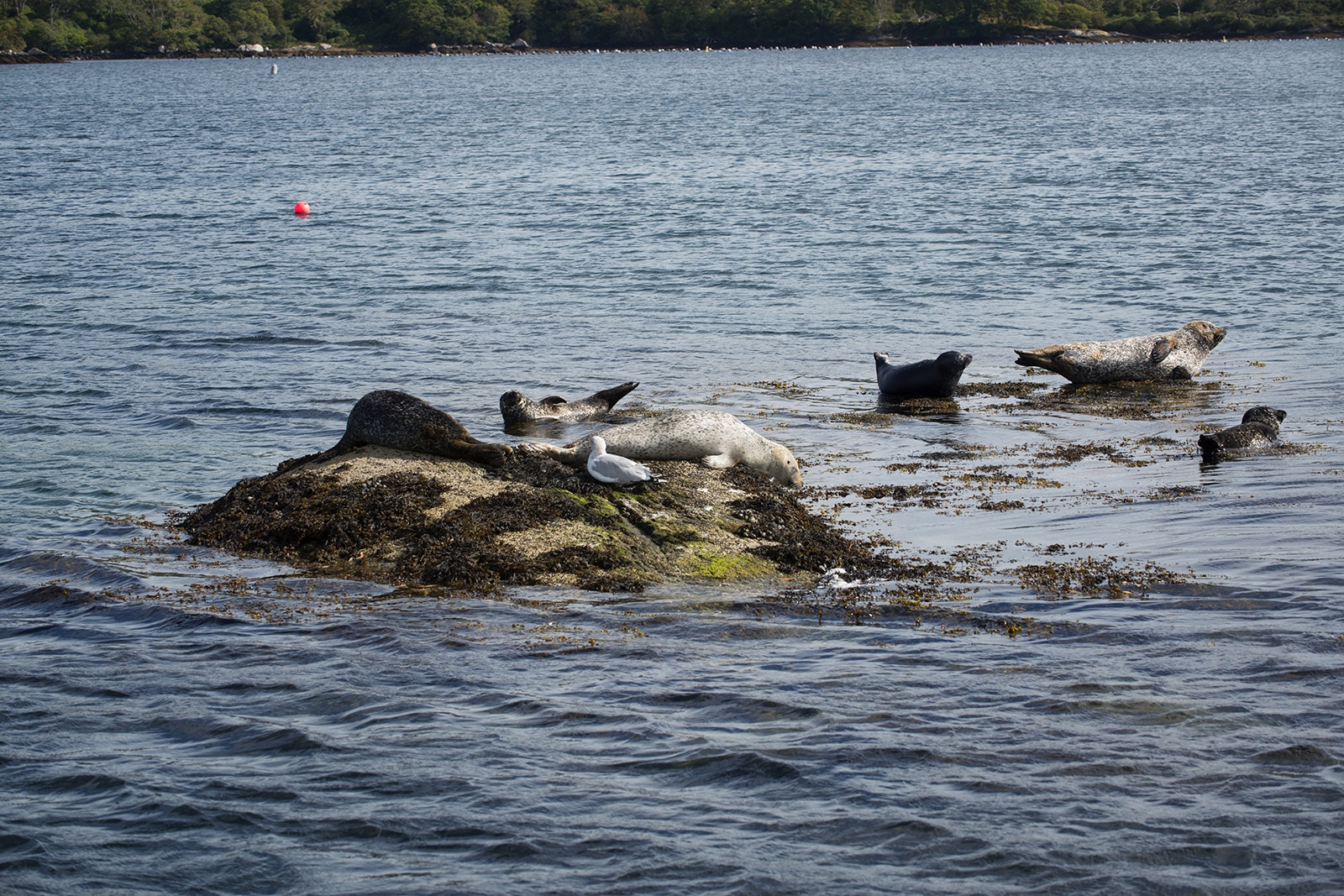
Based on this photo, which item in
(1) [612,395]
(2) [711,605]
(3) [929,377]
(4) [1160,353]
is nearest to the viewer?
(2) [711,605]

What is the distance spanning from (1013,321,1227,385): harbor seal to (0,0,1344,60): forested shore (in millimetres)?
155825

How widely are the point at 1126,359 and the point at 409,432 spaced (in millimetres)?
8983

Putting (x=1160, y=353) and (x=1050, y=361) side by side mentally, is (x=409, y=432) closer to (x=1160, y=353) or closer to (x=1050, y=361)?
(x=1050, y=361)

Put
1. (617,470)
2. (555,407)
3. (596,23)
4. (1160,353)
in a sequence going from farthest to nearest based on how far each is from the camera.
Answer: (596,23)
(1160,353)
(555,407)
(617,470)

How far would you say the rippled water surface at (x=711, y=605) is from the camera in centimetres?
429

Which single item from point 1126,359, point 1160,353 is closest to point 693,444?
point 1126,359

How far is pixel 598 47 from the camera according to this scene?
175 m

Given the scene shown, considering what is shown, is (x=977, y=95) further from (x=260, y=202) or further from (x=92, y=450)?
(x=92, y=450)

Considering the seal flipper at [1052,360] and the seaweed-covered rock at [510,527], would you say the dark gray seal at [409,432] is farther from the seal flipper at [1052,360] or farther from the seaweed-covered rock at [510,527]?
the seal flipper at [1052,360]

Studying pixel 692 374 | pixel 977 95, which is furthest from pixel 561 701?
pixel 977 95

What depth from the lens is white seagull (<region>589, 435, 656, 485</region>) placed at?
8312 mm

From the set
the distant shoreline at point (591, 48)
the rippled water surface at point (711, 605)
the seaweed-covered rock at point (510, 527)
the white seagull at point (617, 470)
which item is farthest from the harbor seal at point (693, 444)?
the distant shoreline at point (591, 48)

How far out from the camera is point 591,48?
6855 inches

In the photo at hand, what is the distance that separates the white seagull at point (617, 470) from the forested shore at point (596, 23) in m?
161
